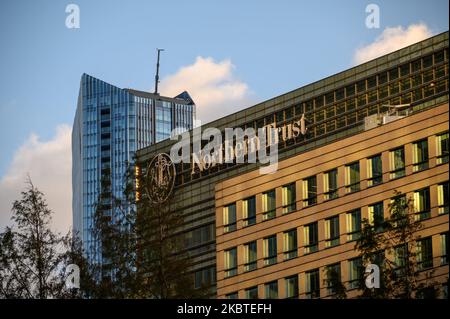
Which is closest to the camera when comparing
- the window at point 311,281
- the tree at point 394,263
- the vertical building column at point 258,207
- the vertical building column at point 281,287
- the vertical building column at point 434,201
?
the tree at point 394,263

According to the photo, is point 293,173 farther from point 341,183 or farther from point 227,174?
point 227,174

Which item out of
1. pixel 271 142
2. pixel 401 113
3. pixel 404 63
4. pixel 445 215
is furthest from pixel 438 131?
pixel 271 142

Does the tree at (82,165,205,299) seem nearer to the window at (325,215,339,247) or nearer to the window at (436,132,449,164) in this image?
the window at (325,215,339,247)

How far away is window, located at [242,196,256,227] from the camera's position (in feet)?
344

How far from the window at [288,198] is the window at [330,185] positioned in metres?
3.16

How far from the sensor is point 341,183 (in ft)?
322

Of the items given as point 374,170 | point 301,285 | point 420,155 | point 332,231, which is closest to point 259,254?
→ point 301,285

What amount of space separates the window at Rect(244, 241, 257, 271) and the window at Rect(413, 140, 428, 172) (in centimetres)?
1640

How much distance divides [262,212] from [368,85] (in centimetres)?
3653

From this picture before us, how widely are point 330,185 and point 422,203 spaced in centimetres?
925

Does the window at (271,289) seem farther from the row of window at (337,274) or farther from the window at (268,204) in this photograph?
the window at (268,204)

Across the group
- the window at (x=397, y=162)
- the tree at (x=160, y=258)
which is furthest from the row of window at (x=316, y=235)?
the tree at (x=160, y=258)

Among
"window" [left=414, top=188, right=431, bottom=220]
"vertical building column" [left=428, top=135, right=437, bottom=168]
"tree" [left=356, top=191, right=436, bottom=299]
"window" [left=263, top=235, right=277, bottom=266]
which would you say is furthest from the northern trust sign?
"tree" [left=356, top=191, right=436, bottom=299]

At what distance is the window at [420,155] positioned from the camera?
3629 inches
